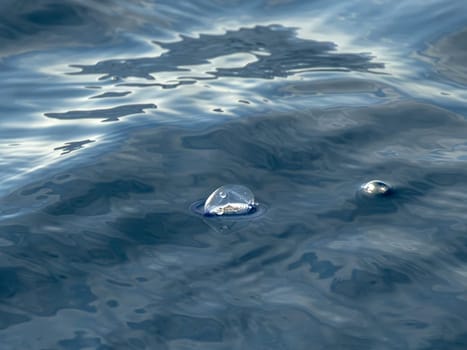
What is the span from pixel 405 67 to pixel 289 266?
2122mm

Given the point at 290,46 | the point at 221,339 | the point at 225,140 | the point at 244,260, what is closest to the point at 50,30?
the point at 290,46

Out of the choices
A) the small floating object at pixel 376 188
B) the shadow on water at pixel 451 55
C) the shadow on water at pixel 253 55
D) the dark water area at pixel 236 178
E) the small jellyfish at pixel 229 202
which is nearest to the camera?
the dark water area at pixel 236 178

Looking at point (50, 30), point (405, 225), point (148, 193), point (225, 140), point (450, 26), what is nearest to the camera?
point (405, 225)

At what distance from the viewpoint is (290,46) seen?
522 centimetres

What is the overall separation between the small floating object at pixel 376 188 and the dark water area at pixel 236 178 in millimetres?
37

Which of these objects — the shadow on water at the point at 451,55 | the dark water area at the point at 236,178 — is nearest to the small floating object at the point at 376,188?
the dark water area at the point at 236,178

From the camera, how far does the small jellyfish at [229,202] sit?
335 cm

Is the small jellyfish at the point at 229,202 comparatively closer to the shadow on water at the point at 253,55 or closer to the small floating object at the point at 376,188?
the small floating object at the point at 376,188

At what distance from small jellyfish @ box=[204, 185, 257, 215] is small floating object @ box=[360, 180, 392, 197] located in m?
0.49

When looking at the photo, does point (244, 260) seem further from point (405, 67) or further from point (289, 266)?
point (405, 67)

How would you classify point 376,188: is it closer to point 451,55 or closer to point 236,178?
point 236,178

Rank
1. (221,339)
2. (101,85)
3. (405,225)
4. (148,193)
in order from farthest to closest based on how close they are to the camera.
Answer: (101,85)
(148,193)
(405,225)
(221,339)

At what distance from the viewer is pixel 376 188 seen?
3498 mm

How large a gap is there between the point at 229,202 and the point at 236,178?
29cm
